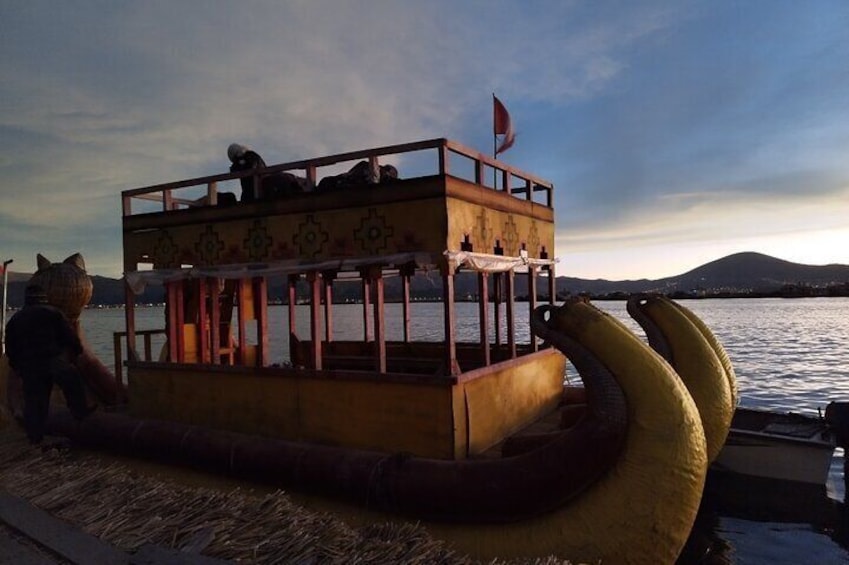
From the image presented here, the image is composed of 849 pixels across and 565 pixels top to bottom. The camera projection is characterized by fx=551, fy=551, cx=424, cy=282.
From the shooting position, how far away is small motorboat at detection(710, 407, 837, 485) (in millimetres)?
9734

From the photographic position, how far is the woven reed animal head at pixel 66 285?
479 inches

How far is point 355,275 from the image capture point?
1076cm

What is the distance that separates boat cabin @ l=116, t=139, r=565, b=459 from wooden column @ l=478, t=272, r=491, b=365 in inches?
1.1

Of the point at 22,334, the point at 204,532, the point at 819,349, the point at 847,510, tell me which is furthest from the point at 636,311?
the point at 819,349

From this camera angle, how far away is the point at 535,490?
595 cm

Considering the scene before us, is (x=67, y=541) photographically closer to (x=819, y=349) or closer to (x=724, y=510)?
(x=724, y=510)

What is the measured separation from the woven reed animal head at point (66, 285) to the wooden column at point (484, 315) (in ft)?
31.1

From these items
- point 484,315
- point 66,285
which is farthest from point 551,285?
point 66,285

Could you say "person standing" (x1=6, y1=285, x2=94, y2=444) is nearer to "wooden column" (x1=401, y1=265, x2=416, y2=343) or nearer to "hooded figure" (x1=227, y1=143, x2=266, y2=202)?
"hooded figure" (x1=227, y1=143, x2=266, y2=202)

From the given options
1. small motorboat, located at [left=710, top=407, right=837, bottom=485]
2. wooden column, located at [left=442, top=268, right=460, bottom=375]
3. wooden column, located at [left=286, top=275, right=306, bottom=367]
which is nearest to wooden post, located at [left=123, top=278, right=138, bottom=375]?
wooden column, located at [left=286, top=275, right=306, bottom=367]

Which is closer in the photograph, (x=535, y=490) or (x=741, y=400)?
(x=535, y=490)

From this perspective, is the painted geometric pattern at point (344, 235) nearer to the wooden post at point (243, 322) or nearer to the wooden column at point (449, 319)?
the wooden column at point (449, 319)

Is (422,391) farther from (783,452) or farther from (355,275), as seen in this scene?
(783,452)

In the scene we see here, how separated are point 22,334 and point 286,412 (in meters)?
4.49
